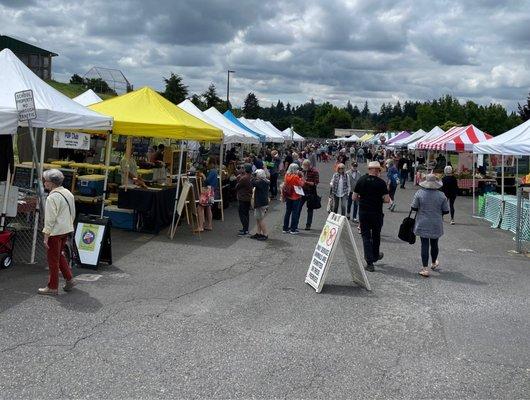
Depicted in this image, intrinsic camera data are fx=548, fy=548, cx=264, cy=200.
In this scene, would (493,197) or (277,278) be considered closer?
(277,278)

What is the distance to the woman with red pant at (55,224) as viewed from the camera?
6.65 m

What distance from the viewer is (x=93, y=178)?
1176 centimetres

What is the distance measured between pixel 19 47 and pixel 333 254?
68029mm

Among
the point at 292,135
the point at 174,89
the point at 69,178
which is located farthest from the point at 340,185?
the point at 174,89

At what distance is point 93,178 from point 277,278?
5.42 meters

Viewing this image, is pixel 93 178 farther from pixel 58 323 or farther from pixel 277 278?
pixel 58 323

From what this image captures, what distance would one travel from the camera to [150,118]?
11898mm

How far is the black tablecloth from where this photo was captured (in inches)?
461

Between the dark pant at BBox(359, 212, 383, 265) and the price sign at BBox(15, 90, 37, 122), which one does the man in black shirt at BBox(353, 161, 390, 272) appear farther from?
the price sign at BBox(15, 90, 37, 122)

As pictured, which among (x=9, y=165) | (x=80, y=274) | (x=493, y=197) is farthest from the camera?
(x=493, y=197)

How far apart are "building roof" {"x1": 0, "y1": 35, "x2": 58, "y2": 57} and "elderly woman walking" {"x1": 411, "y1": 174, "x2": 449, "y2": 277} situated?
64.6m

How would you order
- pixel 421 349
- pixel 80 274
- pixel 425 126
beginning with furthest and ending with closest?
pixel 425 126 → pixel 80 274 → pixel 421 349

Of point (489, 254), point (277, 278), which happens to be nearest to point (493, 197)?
point (489, 254)

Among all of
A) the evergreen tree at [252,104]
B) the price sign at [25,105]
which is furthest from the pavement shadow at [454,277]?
the evergreen tree at [252,104]
